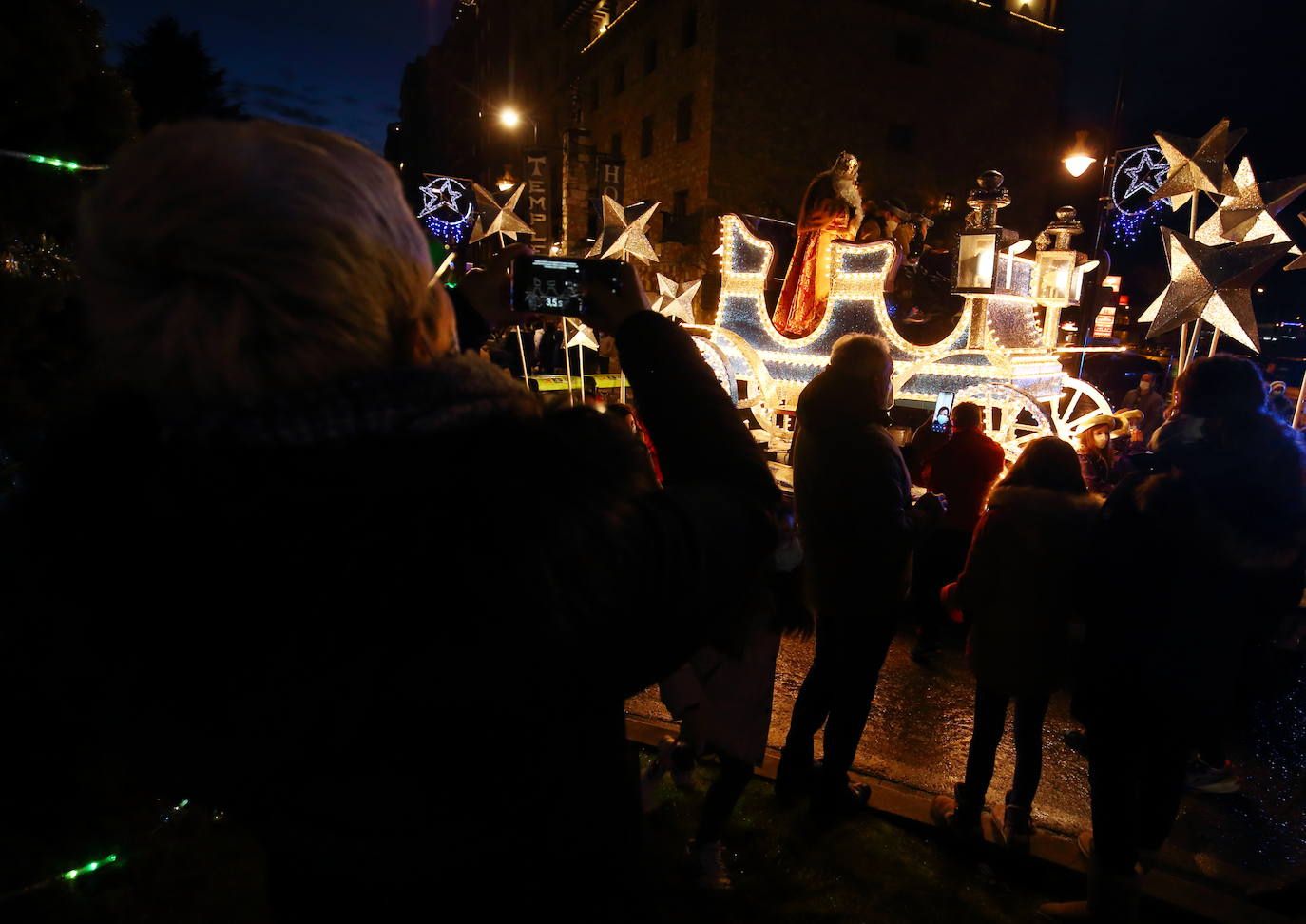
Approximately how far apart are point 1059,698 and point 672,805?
306 centimetres

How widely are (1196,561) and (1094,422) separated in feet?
17.5

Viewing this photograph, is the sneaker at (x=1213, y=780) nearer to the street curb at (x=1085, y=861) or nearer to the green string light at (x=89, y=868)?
the street curb at (x=1085, y=861)

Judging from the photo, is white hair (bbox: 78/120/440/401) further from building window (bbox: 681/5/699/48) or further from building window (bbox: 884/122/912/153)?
building window (bbox: 884/122/912/153)

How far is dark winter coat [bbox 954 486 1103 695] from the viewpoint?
9.75 ft

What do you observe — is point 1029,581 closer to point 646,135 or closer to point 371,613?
point 371,613

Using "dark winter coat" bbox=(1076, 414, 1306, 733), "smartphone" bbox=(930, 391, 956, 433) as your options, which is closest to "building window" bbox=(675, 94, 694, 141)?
"smartphone" bbox=(930, 391, 956, 433)

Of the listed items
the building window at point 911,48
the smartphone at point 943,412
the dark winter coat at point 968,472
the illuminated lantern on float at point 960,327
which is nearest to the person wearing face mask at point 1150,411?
the illuminated lantern on float at point 960,327

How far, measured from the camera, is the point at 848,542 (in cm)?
323

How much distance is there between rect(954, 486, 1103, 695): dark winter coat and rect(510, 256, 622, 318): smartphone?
2.40m

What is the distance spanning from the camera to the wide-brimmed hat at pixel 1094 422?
692 cm

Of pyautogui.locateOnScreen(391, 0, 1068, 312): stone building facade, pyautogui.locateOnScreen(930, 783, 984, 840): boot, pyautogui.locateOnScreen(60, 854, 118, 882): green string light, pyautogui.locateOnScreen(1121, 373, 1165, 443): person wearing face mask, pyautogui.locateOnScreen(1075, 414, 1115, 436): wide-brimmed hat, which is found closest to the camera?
pyautogui.locateOnScreen(60, 854, 118, 882): green string light

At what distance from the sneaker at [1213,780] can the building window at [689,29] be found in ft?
76.5

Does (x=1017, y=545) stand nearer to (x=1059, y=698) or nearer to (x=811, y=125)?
(x=1059, y=698)

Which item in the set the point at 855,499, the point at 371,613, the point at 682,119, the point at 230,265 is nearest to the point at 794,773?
the point at 855,499
